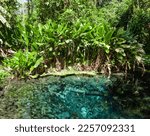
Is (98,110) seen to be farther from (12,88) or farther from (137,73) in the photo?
(137,73)

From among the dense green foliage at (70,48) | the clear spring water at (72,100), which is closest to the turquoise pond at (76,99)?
the clear spring water at (72,100)

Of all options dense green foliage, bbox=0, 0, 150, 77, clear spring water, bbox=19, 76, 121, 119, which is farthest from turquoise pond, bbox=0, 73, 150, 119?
dense green foliage, bbox=0, 0, 150, 77

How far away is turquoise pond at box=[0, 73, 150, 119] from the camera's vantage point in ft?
29.0

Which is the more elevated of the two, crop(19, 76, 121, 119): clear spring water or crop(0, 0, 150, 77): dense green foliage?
crop(0, 0, 150, 77): dense green foliage

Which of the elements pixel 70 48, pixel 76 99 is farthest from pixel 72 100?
pixel 70 48

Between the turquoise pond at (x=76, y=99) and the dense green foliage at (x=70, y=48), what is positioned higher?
the dense green foliage at (x=70, y=48)

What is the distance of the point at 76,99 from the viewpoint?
10547 mm

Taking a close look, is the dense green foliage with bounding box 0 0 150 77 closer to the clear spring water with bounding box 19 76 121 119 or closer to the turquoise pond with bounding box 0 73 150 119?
the turquoise pond with bounding box 0 73 150 119

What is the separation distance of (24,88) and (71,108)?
302 centimetres

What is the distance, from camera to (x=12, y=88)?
12.0 metres

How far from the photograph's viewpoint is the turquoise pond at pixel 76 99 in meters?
8.84

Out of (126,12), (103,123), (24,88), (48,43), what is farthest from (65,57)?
(103,123)

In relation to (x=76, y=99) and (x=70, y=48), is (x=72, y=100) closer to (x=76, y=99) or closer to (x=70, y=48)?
(x=76, y=99)

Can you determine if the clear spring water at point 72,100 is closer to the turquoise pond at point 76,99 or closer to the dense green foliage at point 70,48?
the turquoise pond at point 76,99
